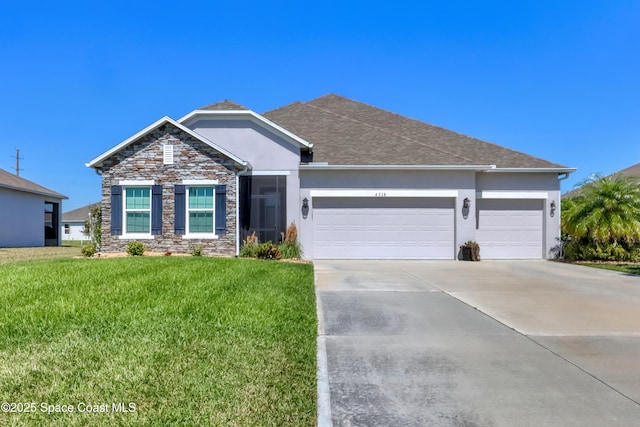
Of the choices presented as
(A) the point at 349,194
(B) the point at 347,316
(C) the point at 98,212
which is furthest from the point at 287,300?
(C) the point at 98,212

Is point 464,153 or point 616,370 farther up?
point 464,153

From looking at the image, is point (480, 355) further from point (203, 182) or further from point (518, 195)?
point (518, 195)

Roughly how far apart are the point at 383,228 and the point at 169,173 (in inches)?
319

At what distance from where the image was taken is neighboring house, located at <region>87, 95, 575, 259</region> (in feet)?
45.8

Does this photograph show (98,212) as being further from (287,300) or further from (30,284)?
(287,300)

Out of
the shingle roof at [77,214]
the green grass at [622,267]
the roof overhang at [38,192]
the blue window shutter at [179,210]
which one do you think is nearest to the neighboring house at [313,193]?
the blue window shutter at [179,210]

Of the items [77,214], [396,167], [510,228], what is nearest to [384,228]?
[396,167]

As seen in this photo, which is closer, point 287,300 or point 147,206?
point 287,300

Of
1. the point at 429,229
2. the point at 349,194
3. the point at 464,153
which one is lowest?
the point at 429,229

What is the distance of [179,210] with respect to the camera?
13930 millimetres

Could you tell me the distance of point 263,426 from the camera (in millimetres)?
2721

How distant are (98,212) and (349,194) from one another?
943 cm

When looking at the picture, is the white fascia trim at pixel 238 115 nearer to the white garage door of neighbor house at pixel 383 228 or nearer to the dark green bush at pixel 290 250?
the white garage door of neighbor house at pixel 383 228

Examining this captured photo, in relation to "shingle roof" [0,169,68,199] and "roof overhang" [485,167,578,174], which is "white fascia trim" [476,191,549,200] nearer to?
"roof overhang" [485,167,578,174]
